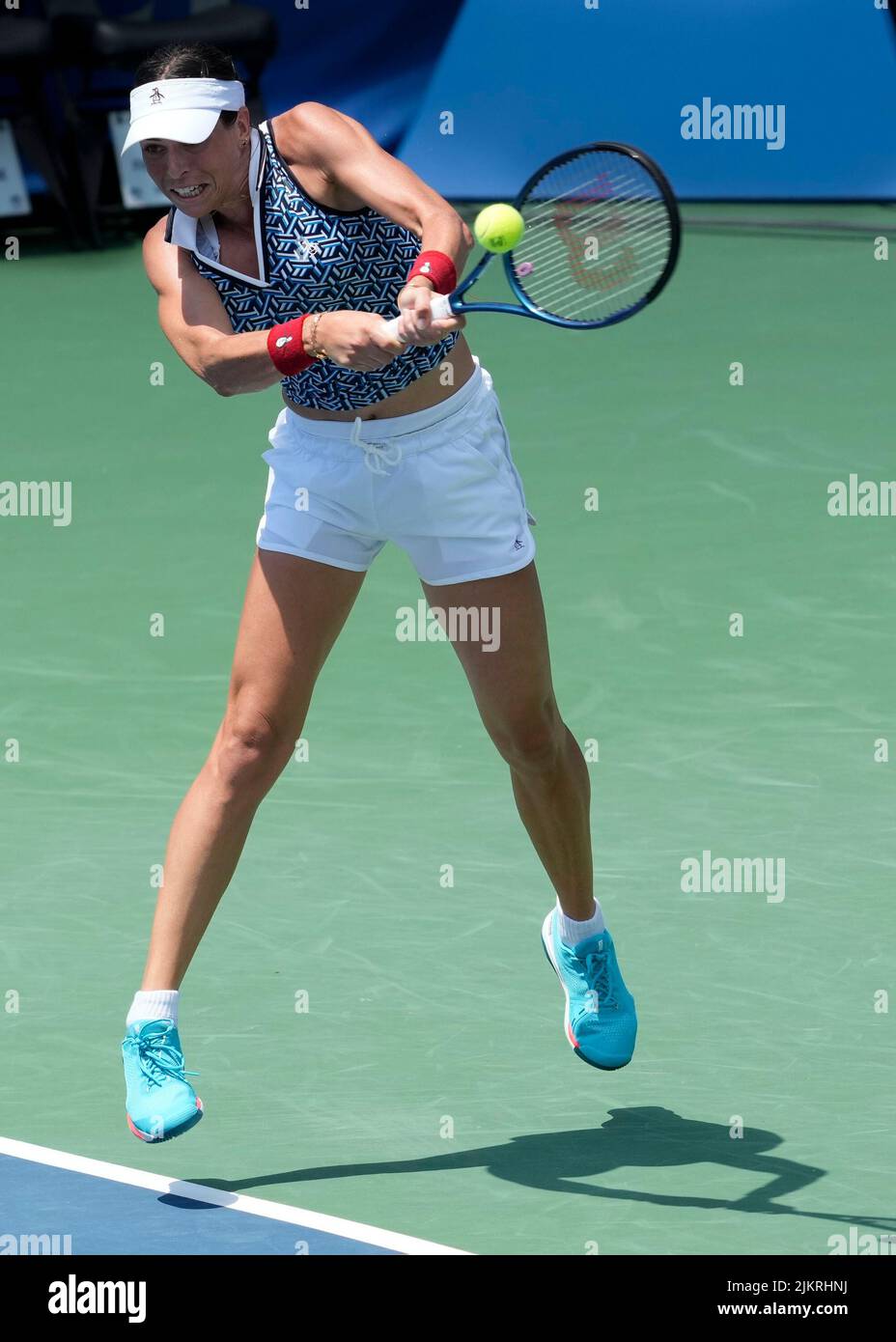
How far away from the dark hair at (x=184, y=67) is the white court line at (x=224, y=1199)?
2.03 meters

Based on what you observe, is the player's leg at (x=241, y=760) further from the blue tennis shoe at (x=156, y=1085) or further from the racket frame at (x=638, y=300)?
the racket frame at (x=638, y=300)

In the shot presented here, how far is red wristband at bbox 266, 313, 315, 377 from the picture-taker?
4.35 metres

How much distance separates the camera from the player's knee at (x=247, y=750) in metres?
A: 4.70

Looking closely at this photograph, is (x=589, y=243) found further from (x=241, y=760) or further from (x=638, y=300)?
(x=241, y=760)

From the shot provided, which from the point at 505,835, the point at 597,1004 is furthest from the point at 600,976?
the point at 505,835

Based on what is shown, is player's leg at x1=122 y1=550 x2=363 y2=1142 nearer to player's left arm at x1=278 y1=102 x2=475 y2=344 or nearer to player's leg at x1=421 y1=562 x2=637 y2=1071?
player's leg at x1=421 y1=562 x2=637 y2=1071

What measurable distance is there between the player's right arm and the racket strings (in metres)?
0.59

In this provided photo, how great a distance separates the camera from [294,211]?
452cm

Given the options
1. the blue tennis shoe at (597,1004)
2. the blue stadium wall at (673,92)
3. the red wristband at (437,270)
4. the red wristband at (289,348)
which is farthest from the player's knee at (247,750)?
the blue stadium wall at (673,92)

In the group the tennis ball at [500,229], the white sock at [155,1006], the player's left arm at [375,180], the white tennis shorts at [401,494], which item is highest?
the player's left arm at [375,180]

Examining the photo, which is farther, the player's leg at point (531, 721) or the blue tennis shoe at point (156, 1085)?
the player's leg at point (531, 721)
